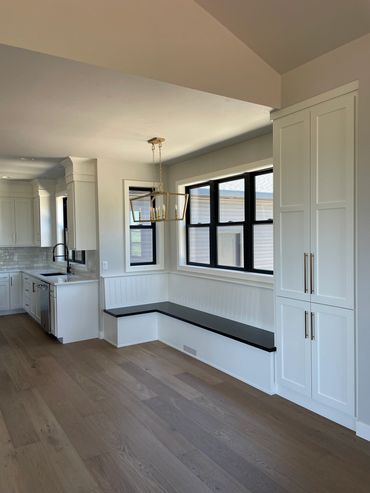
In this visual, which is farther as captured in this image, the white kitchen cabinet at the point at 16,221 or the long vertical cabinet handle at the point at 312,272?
the white kitchen cabinet at the point at 16,221

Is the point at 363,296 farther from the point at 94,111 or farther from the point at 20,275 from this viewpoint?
the point at 20,275

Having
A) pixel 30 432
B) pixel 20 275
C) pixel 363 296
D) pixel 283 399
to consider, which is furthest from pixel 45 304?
pixel 363 296

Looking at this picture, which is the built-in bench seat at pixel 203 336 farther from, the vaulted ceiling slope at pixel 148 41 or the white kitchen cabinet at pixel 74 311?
the vaulted ceiling slope at pixel 148 41

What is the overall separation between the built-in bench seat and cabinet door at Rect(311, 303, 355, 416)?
1.65ft

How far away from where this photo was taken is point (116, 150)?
15.6 ft

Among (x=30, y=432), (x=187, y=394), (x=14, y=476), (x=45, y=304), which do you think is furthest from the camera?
(x=45, y=304)

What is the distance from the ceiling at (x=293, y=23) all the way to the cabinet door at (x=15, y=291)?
5.97m

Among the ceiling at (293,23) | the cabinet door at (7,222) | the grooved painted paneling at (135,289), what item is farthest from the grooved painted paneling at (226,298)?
the cabinet door at (7,222)

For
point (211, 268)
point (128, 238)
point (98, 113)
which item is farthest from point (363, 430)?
point (128, 238)

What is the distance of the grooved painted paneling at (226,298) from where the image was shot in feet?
13.6

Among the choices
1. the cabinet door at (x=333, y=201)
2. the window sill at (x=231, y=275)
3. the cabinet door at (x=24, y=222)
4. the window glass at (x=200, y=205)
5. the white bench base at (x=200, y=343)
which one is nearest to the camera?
the cabinet door at (x=333, y=201)

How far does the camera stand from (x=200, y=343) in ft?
14.5

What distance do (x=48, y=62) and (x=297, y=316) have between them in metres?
2.66

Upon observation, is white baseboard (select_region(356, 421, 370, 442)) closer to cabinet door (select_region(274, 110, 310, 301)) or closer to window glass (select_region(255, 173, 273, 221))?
cabinet door (select_region(274, 110, 310, 301))
